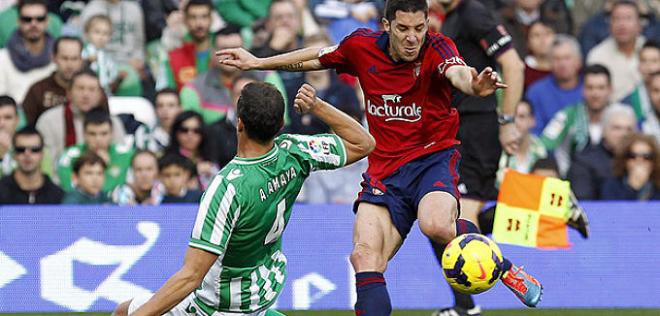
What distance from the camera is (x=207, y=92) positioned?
13070mm

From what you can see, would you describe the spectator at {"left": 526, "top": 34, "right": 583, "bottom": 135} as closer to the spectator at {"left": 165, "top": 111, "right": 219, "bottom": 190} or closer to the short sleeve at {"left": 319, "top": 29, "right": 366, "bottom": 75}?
the spectator at {"left": 165, "top": 111, "right": 219, "bottom": 190}

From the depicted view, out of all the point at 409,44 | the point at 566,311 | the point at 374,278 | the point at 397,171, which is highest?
the point at 409,44

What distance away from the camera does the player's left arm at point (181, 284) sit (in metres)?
6.20

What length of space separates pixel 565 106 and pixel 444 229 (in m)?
6.07

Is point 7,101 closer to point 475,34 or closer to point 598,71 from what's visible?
point 475,34

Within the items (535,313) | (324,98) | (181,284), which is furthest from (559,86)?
(181,284)

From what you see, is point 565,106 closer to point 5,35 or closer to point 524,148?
point 524,148

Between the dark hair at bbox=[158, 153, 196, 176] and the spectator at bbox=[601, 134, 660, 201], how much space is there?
3.89 m

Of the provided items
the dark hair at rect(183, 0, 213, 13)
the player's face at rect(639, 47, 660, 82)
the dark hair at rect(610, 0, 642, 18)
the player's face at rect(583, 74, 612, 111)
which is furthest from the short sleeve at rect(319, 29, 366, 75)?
the dark hair at rect(610, 0, 642, 18)

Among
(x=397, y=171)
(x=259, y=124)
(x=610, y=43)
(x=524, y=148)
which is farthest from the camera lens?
(x=610, y=43)

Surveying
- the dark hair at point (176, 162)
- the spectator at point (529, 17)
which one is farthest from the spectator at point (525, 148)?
the dark hair at point (176, 162)

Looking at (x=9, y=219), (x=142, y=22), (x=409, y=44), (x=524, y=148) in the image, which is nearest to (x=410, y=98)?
(x=409, y=44)

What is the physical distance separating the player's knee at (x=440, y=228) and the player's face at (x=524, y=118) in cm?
520

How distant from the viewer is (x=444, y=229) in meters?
7.64
